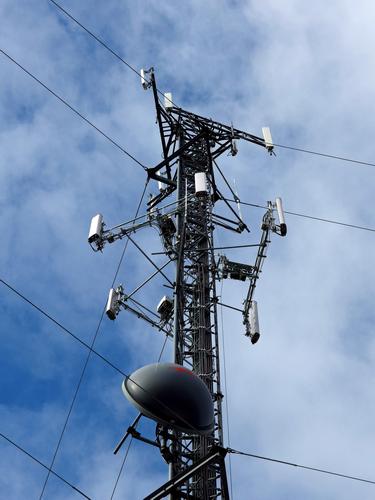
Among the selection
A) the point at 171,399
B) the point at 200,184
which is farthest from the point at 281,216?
the point at 171,399

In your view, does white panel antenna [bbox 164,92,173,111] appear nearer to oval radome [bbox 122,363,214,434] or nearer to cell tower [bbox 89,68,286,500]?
cell tower [bbox 89,68,286,500]

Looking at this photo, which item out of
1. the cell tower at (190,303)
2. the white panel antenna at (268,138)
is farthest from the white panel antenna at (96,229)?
the white panel antenna at (268,138)

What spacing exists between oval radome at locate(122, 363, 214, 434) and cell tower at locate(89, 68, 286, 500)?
0.02m

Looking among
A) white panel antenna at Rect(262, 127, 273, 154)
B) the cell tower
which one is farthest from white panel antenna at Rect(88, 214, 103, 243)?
white panel antenna at Rect(262, 127, 273, 154)

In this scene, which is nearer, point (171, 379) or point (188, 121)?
point (171, 379)

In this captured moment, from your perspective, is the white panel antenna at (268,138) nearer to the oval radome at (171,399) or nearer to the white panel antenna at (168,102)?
the white panel antenna at (168,102)

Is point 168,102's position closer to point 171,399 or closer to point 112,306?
point 112,306

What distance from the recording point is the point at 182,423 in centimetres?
1391

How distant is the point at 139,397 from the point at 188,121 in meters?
11.5

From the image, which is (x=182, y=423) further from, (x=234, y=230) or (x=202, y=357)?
(x=234, y=230)

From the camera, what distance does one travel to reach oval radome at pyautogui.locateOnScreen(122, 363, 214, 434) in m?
13.9

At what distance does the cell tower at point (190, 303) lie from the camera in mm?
13945

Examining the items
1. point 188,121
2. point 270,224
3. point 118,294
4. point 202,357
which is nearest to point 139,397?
point 202,357

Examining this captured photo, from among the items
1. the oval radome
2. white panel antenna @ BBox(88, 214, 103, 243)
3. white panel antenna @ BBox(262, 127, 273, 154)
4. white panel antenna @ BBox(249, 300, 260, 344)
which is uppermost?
white panel antenna @ BBox(262, 127, 273, 154)
